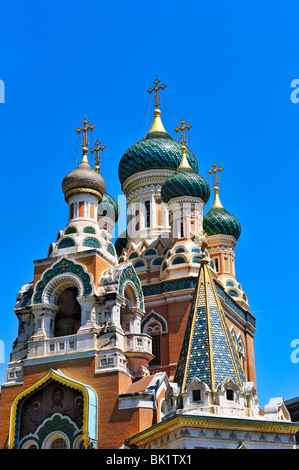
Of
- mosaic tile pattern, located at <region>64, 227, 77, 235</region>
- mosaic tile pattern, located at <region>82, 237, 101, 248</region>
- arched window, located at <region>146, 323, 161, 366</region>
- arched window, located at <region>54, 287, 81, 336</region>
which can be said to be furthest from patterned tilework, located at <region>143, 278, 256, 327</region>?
mosaic tile pattern, located at <region>64, 227, 77, 235</region>

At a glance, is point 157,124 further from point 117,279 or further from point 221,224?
point 117,279

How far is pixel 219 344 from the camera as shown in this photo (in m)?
15.2

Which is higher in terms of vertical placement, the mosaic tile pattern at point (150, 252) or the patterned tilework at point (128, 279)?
the mosaic tile pattern at point (150, 252)

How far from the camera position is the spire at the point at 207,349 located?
14.7m

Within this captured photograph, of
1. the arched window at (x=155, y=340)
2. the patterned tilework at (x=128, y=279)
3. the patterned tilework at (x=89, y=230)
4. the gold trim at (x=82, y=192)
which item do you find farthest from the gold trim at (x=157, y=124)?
the patterned tilework at (x=128, y=279)

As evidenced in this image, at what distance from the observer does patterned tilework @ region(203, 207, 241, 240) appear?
27.7 metres

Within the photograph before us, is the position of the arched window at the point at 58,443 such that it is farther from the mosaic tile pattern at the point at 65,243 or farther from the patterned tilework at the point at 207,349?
the mosaic tile pattern at the point at 65,243

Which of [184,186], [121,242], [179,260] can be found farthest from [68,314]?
[121,242]

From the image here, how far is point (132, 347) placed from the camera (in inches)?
719

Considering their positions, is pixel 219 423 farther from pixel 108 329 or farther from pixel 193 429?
pixel 108 329

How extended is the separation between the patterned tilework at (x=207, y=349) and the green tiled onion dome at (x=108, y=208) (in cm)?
1217

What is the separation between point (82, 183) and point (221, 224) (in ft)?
27.9

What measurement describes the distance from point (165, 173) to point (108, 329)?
1018 centimetres

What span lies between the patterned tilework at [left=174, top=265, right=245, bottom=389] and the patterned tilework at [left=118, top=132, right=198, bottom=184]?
11208mm
